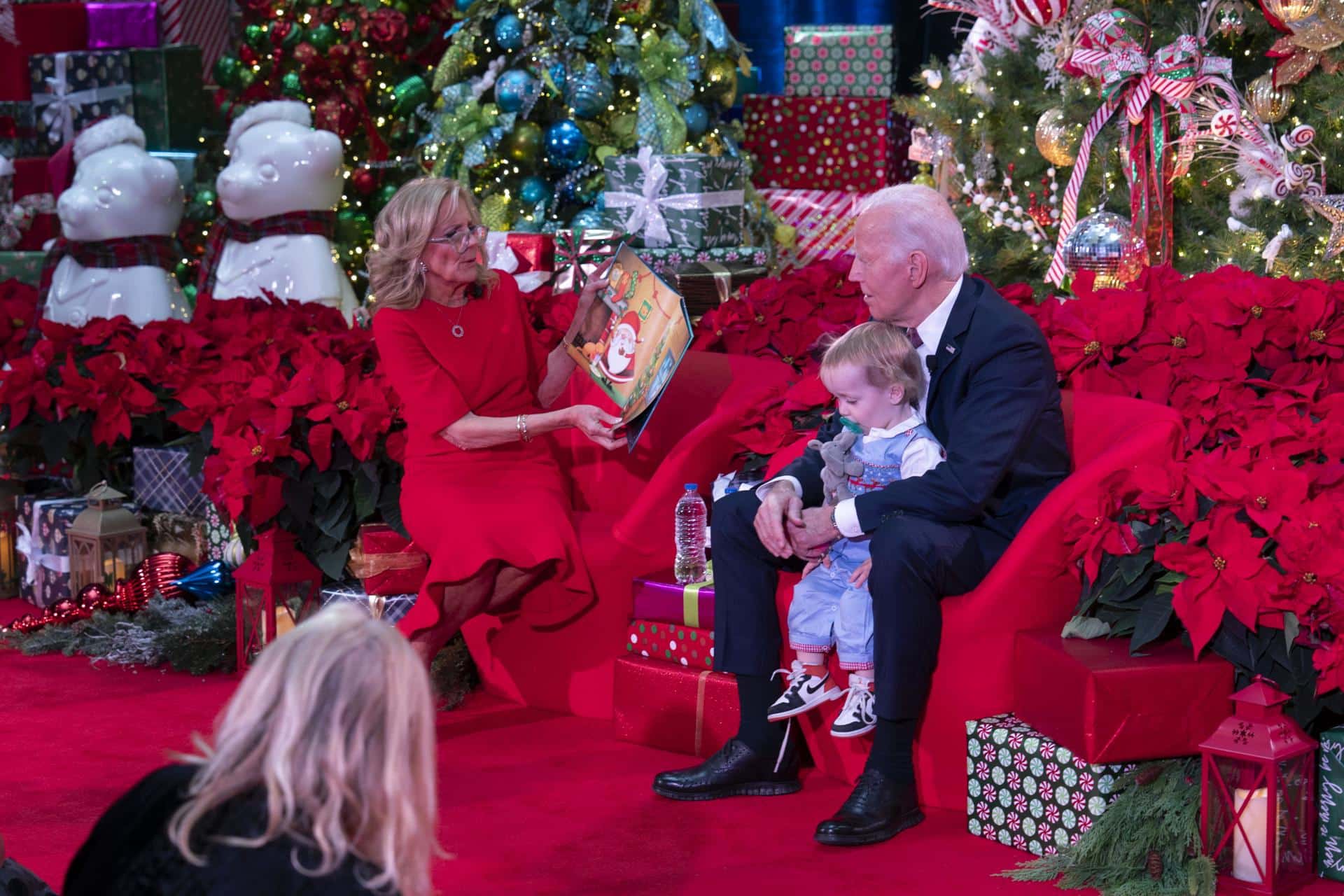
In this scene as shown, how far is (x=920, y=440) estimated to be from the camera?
131 inches

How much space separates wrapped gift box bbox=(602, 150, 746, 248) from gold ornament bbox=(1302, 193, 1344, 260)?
230 centimetres

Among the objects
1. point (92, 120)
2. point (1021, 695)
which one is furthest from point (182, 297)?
point (1021, 695)

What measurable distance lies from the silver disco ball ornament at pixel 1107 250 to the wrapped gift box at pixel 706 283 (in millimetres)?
1207

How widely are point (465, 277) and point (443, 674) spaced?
1.06 meters

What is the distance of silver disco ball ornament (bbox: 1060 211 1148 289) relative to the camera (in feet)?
18.7

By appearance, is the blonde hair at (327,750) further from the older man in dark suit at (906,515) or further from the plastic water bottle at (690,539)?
the plastic water bottle at (690,539)

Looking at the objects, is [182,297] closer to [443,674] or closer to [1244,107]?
[443,674]

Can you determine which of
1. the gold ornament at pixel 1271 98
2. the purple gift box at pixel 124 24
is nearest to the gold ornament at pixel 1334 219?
the gold ornament at pixel 1271 98

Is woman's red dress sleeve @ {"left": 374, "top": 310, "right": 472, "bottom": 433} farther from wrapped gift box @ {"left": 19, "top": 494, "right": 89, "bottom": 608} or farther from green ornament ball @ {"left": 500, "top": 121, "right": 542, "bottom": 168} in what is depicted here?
green ornament ball @ {"left": 500, "top": 121, "right": 542, "bottom": 168}

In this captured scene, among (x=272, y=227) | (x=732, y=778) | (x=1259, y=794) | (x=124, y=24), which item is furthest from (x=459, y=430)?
(x=124, y=24)

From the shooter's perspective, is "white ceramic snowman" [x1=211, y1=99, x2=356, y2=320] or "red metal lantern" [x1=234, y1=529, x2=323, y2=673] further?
"white ceramic snowman" [x1=211, y1=99, x2=356, y2=320]

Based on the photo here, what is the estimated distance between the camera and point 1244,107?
Answer: 5.86m

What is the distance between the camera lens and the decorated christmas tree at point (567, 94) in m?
7.14

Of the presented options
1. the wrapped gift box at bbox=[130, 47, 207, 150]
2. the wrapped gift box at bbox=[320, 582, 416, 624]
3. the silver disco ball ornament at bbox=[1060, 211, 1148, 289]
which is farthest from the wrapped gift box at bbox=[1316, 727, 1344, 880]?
the wrapped gift box at bbox=[130, 47, 207, 150]
